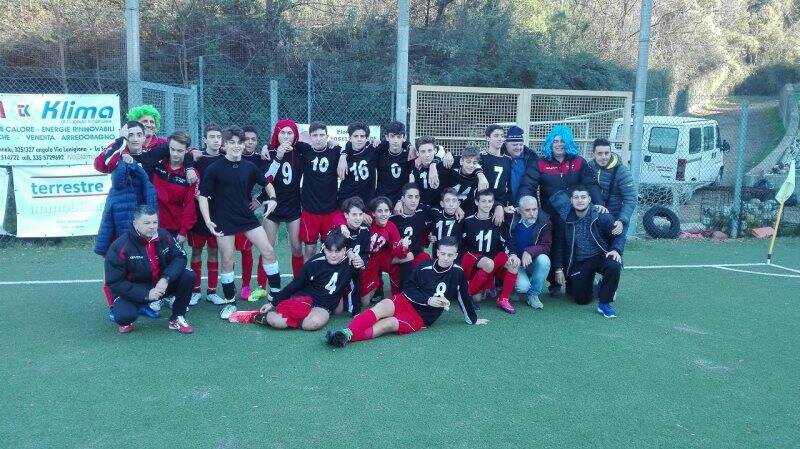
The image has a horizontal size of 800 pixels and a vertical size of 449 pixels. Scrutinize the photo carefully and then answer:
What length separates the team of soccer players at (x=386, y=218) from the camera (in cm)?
585

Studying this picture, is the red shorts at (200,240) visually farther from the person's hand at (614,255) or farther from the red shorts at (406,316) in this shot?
the person's hand at (614,255)

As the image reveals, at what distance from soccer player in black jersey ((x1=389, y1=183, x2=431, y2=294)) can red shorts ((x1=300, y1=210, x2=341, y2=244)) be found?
2.07ft

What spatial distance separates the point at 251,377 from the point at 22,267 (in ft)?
15.8

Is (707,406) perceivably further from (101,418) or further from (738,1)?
(738,1)

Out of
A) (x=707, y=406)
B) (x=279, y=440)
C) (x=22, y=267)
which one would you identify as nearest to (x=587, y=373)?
(x=707, y=406)

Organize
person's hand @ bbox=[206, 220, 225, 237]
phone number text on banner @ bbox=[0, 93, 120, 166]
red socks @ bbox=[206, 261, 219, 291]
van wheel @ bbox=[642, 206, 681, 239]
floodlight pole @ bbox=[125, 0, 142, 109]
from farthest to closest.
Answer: van wheel @ bbox=[642, 206, 681, 239], phone number text on banner @ bbox=[0, 93, 120, 166], floodlight pole @ bbox=[125, 0, 142, 109], red socks @ bbox=[206, 261, 219, 291], person's hand @ bbox=[206, 220, 225, 237]

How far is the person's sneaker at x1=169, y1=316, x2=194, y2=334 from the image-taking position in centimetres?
554

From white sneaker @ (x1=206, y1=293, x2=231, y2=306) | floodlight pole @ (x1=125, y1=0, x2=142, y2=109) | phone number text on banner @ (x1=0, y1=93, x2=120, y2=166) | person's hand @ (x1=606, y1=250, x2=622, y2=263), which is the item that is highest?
floodlight pole @ (x1=125, y1=0, x2=142, y2=109)

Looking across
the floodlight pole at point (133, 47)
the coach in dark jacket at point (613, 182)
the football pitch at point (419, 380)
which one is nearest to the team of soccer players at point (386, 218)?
the coach in dark jacket at point (613, 182)

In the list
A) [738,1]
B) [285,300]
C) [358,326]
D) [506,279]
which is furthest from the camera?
[738,1]

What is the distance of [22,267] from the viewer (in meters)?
7.93

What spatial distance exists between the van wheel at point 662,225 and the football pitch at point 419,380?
3874mm

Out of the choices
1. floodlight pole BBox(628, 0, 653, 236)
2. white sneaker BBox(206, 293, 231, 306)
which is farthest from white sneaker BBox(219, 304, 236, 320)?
floodlight pole BBox(628, 0, 653, 236)

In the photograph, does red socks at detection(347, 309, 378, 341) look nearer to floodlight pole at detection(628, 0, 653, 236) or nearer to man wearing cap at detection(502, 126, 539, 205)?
man wearing cap at detection(502, 126, 539, 205)
